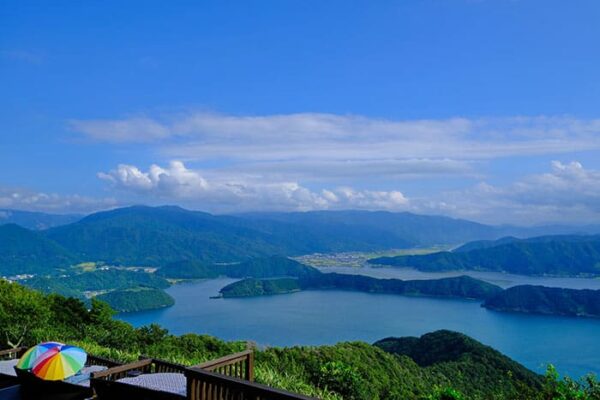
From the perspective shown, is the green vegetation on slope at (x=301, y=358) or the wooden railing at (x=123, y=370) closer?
the wooden railing at (x=123, y=370)

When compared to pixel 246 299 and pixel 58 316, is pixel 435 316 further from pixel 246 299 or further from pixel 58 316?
pixel 58 316

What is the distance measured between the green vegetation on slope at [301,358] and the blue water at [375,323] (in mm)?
31256

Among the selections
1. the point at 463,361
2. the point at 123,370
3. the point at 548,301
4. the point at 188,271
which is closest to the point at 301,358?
the point at 123,370

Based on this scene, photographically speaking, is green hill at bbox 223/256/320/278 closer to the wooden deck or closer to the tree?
the tree

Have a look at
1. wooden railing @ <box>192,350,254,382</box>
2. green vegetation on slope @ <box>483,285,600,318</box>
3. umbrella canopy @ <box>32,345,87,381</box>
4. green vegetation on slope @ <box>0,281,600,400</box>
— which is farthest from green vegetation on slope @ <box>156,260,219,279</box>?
wooden railing @ <box>192,350,254,382</box>

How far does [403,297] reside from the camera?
103 meters

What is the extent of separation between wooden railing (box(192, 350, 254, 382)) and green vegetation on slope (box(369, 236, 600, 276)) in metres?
142

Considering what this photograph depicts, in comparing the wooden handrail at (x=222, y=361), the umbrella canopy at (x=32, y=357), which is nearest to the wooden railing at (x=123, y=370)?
the umbrella canopy at (x=32, y=357)

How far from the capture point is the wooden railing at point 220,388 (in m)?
3.02

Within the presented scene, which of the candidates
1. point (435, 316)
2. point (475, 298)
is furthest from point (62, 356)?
point (475, 298)

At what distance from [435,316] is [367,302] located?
15906 millimetres

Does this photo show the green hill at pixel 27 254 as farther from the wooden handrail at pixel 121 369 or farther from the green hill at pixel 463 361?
the wooden handrail at pixel 121 369

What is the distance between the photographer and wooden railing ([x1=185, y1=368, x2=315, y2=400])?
119 inches

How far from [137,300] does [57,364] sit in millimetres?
94815
